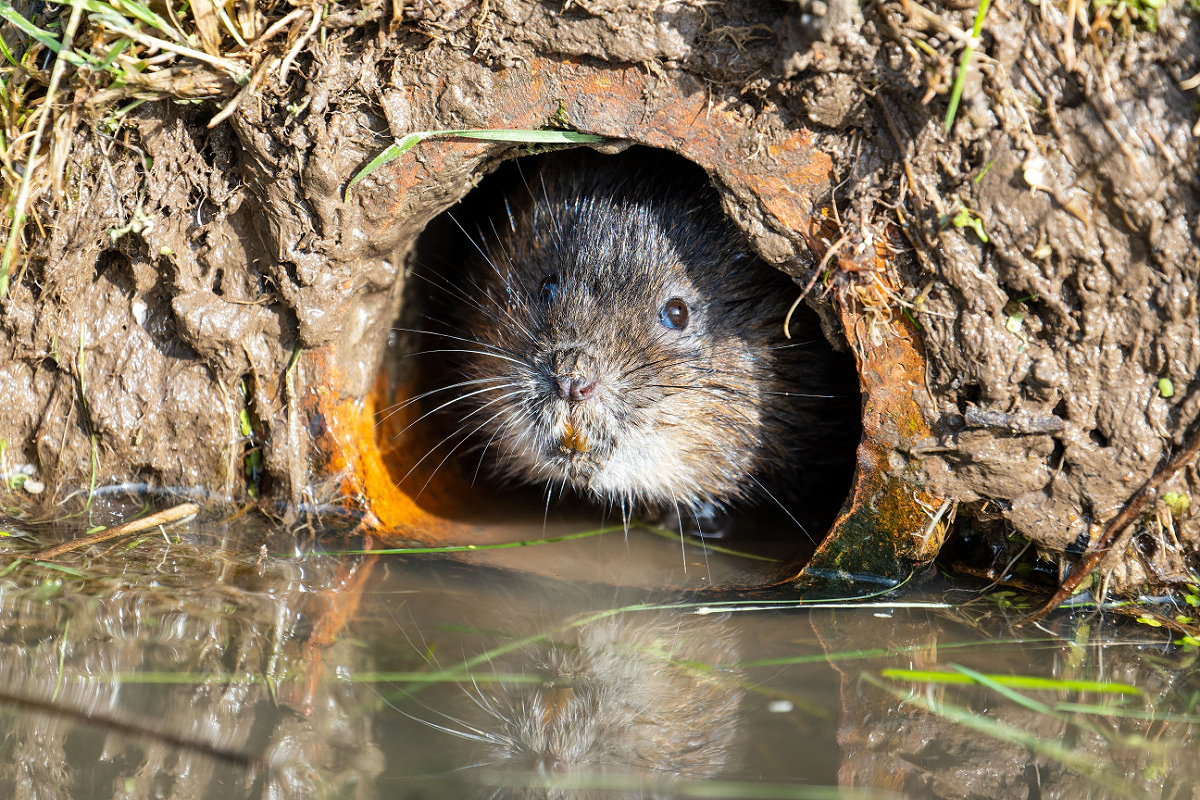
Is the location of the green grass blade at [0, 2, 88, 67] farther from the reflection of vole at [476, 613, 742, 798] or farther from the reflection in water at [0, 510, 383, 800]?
the reflection of vole at [476, 613, 742, 798]

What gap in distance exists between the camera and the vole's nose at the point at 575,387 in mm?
3104

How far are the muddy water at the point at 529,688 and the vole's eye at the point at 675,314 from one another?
0.96 metres

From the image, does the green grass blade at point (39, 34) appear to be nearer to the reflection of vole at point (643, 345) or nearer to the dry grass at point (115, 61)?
the dry grass at point (115, 61)

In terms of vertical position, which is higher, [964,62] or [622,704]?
[964,62]

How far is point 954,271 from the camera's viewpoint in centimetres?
260

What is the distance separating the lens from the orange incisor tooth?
3238 mm

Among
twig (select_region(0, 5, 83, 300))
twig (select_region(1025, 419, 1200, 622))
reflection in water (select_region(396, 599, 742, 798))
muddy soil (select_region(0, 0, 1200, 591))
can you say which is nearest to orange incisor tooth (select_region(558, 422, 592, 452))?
reflection in water (select_region(396, 599, 742, 798))

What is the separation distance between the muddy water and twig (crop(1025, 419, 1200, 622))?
0.31 ft

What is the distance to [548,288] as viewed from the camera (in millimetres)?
3494

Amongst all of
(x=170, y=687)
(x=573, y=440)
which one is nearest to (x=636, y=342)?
(x=573, y=440)

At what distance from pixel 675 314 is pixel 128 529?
212cm

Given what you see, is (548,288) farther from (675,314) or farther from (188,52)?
(188,52)

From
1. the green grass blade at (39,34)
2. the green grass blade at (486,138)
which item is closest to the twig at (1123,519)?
the green grass blade at (486,138)

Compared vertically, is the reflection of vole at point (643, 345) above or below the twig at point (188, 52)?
below
